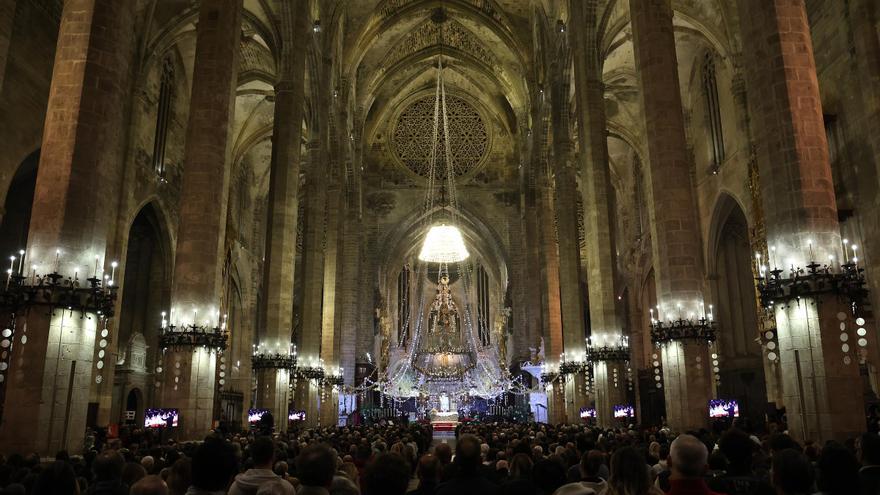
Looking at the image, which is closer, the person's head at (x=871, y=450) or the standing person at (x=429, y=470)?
the person's head at (x=871, y=450)

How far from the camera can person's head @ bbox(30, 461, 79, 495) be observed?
3867 mm

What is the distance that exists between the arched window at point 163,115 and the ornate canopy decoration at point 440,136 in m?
19.1

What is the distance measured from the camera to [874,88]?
600 inches

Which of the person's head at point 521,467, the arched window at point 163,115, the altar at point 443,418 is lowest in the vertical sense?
the altar at point 443,418

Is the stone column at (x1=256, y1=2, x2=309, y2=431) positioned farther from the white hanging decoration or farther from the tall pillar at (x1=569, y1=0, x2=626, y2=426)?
the white hanging decoration

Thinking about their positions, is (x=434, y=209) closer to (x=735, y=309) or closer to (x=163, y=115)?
(x=163, y=115)

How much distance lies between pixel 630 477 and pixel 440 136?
137 ft

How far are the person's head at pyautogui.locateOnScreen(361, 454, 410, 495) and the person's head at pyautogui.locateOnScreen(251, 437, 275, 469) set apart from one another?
1.11 meters

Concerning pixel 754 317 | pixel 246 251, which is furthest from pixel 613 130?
pixel 246 251

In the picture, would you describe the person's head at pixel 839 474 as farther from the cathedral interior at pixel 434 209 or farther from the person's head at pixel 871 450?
the cathedral interior at pixel 434 209

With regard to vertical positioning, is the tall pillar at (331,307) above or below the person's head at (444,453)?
above

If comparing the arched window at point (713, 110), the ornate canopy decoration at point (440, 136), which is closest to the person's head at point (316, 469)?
the arched window at point (713, 110)

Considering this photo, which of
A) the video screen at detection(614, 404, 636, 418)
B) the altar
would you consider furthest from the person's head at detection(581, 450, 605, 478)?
the altar

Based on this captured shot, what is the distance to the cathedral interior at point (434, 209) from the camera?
10500mm
